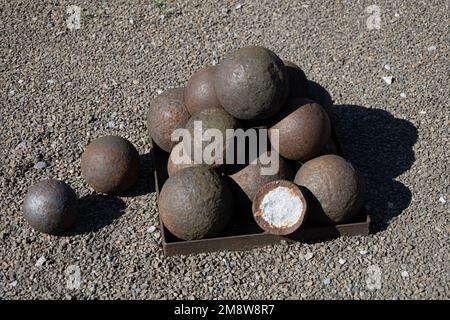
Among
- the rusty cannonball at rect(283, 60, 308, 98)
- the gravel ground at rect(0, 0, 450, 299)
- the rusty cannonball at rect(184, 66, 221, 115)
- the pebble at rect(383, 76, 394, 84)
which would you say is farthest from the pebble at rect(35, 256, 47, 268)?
the pebble at rect(383, 76, 394, 84)

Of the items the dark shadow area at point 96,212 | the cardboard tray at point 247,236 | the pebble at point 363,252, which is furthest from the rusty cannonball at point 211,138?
the pebble at point 363,252

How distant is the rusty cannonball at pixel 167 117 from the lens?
7246mm

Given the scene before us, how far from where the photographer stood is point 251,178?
22.1 ft

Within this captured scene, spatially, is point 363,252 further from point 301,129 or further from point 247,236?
point 301,129

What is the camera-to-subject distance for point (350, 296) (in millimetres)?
6328

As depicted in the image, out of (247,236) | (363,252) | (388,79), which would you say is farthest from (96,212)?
(388,79)

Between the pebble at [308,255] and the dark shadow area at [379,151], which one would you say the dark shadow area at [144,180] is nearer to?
the pebble at [308,255]

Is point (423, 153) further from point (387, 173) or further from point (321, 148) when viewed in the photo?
point (321, 148)

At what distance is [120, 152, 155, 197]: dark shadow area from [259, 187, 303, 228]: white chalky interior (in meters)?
1.51

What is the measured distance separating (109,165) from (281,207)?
1.94m

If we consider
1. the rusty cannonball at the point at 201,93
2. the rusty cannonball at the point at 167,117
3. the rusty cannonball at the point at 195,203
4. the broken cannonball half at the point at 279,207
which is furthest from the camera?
the rusty cannonball at the point at 167,117

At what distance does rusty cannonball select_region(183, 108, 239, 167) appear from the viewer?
6.55 metres

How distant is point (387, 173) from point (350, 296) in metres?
1.83

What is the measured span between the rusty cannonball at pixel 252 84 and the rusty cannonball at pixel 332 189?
29.6 inches
